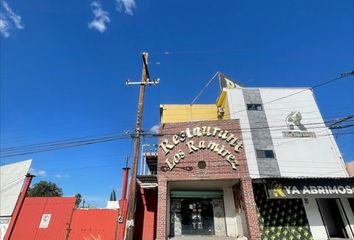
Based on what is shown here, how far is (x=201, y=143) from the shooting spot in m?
13.0

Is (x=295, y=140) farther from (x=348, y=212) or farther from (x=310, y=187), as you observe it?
(x=310, y=187)

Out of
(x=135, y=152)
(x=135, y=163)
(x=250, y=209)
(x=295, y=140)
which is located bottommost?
(x=250, y=209)

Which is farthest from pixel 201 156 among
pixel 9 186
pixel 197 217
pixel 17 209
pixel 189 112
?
pixel 9 186

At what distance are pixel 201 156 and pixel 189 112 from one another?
9.73 meters

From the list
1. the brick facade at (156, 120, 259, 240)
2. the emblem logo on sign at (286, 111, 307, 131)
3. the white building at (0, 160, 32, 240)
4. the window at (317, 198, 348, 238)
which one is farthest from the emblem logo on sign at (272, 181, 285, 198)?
the white building at (0, 160, 32, 240)

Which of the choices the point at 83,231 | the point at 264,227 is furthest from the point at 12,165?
the point at 264,227

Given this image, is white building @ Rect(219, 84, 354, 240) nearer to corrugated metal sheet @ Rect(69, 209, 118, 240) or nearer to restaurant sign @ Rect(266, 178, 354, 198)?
restaurant sign @ Rect(266, 178, 354, 198)

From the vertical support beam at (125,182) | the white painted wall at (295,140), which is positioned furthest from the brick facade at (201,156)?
the white painted wall at (295,140)

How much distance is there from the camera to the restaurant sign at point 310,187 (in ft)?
37.9

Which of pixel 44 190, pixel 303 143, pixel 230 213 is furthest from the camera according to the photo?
pixel 44 190

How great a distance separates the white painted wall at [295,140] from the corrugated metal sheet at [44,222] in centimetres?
1212

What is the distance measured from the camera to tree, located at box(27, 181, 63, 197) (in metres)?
41.5

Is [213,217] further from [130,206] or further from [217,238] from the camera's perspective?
[130,206]

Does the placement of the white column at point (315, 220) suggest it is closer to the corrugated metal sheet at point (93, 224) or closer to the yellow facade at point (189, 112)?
the yellow facade at point (189, 112)
